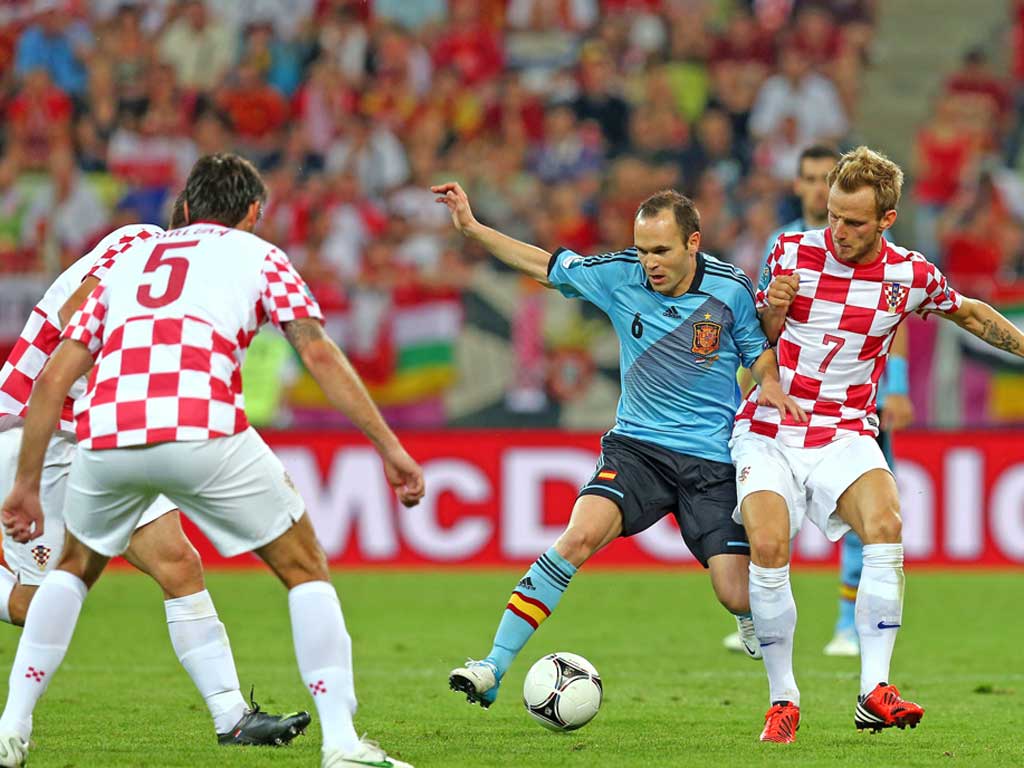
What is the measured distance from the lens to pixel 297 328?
545 centimetres

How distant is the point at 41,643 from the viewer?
5715 millimetres

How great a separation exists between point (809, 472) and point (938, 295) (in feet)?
2.99

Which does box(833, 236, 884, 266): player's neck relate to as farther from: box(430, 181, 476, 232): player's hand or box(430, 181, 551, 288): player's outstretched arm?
box(430, 181, 476, 232): player's hand

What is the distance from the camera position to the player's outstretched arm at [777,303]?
686 centimetres

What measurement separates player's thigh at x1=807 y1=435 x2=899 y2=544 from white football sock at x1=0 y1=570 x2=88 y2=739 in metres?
3.01

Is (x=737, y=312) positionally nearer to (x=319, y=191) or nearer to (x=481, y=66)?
(x=319, y=191)

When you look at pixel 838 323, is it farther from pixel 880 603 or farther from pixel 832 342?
pixel 880 603

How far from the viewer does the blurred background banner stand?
44.3 feet

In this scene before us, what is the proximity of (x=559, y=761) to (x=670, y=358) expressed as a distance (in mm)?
1919

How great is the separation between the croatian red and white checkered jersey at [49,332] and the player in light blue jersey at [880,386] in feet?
11.9

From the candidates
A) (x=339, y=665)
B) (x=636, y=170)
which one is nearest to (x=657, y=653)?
(x=339, y=665)

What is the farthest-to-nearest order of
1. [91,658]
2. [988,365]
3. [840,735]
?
1. [988,365]
2. [91,658]
3. [840,735]

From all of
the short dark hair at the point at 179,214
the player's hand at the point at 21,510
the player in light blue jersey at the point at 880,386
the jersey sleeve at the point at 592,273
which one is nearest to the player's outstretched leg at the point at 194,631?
the player's hand at the point at 21,510

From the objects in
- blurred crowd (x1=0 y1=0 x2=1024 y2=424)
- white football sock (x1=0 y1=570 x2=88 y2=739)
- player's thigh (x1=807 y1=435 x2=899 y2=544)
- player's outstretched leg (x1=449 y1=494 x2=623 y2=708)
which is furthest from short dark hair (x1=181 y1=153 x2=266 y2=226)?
blurred crowd (x1=0 y1=0 x2=1024 y2=424)
